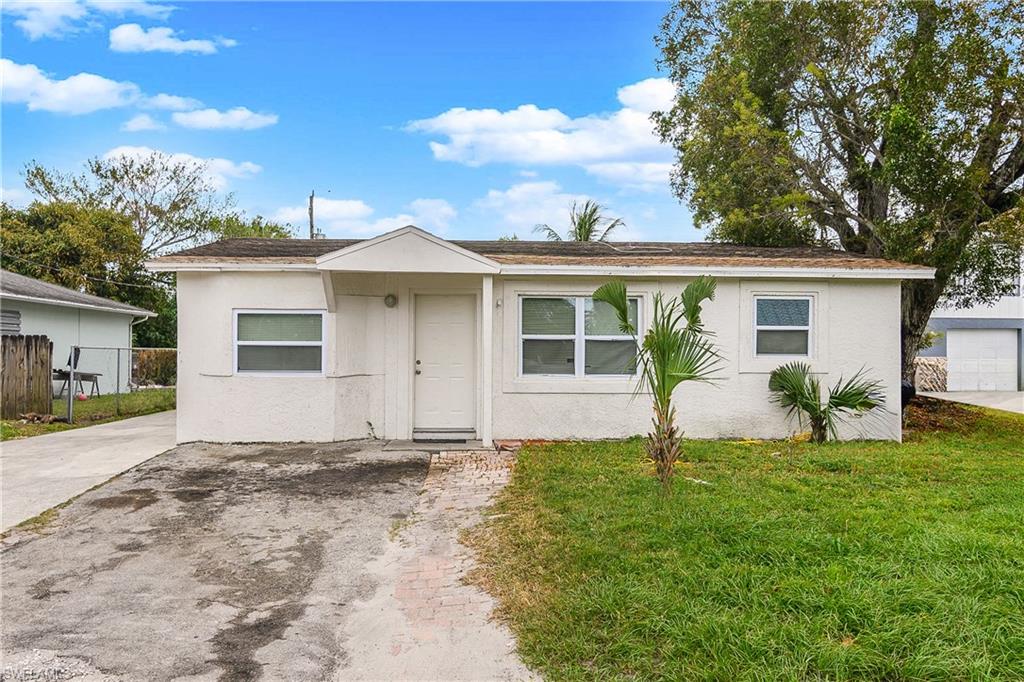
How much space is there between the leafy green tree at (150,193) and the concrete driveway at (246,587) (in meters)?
22.8

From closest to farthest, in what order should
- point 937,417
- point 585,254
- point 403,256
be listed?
point 403,256 → point 585,254 → point 937,417

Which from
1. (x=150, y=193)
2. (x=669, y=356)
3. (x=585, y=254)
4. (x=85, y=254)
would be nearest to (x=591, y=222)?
(x=585, y=254)

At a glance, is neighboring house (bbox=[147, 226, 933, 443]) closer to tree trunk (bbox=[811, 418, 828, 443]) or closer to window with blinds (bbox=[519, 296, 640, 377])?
window with blinds (bbox=[519, 296, 640, 377])

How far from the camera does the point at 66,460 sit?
787cm

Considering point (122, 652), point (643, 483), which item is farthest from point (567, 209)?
point (122, 652)

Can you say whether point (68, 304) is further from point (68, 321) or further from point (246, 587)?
point (246, 587)

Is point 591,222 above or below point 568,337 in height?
above

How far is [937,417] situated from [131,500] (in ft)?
45.5

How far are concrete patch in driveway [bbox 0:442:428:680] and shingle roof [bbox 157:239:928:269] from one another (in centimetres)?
323

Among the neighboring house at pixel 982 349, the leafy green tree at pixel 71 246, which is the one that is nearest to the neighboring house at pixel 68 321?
the leafy green tree at pixel 71 246

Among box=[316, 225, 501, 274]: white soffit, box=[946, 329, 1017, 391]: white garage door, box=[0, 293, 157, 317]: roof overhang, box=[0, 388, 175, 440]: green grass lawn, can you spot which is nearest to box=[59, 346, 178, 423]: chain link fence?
box=[0, 388, 175, 440]: green grass lawn

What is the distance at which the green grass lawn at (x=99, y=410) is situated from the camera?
34.5 feet

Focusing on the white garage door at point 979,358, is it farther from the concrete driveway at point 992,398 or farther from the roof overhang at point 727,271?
the roof overhang at point 727,271

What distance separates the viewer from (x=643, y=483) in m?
5.88
